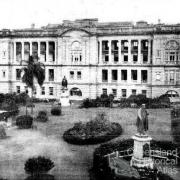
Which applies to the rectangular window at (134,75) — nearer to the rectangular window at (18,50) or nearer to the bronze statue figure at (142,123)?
the rectangular window at (18,50)

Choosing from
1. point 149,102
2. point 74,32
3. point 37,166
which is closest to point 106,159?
point 37,166

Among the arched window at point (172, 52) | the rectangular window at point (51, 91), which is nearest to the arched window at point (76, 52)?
the rectangular window at point (51, 91)

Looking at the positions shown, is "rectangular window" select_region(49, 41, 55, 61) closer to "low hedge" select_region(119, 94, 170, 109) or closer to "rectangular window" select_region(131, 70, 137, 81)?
"rectangular window" select_region(131, 70, 137, 81)

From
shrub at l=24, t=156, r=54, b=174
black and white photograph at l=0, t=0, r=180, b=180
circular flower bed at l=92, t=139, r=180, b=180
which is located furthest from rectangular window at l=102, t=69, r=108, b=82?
shrub at l=24, t=156, r=54, b=174

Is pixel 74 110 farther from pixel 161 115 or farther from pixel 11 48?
pixel 11 48

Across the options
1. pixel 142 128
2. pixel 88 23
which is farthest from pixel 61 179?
pixel 88 23

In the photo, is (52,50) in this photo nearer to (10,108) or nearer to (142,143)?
(10,108)
